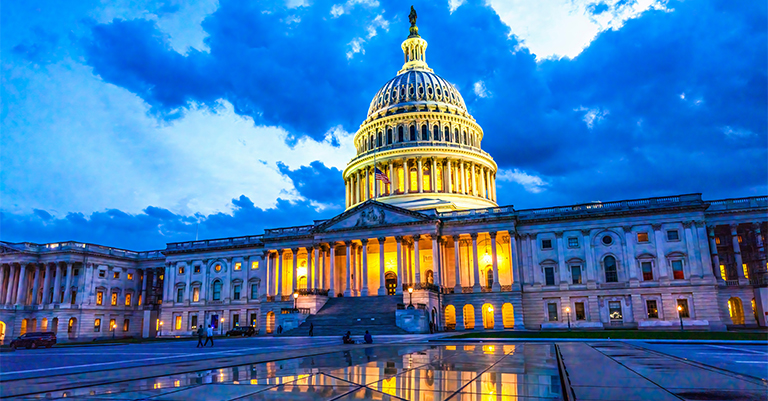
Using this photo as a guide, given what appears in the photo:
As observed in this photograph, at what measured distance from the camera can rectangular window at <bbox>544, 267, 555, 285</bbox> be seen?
211 feet

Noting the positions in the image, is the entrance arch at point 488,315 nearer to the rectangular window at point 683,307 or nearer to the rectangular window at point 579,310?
the rectangular window at point 579,310

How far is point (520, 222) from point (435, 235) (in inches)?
434

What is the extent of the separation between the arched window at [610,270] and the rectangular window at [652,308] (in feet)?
13.9

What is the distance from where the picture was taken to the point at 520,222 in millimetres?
66062

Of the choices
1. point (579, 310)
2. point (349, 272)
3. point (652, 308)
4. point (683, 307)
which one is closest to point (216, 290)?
point (349, 272)

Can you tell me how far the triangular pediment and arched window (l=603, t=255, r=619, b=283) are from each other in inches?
856

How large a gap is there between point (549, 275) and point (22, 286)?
265 ft

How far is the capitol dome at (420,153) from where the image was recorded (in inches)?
3354

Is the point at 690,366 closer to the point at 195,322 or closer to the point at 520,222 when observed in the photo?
the point at 520,222

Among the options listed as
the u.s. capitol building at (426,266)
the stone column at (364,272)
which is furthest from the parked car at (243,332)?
the stone column at (364,272)

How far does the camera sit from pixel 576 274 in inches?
2500

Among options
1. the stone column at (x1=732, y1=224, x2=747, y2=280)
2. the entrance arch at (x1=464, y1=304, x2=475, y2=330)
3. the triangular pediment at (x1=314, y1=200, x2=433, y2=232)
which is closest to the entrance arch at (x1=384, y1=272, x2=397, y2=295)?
the triangular pediment at (x1=314, y1=200, x2=433, y2=232)

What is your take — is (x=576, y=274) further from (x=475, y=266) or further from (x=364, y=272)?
(x=364, y=272)

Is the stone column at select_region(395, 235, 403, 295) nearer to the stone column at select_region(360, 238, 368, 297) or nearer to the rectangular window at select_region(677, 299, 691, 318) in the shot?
the stone column at select_region(360, 238, 368, 297)
